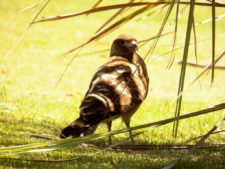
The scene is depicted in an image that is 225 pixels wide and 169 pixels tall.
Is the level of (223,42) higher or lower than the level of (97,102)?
higher

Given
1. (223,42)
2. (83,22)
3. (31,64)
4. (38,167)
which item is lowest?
(38,167)

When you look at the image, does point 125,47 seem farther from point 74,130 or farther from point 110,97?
point 74,130

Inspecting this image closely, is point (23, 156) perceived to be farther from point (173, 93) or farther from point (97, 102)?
point (173, 93)

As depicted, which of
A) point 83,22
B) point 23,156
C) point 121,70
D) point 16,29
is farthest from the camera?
point 83,22

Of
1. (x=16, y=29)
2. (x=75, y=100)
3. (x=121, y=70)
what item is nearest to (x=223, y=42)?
(x=16, y=29)

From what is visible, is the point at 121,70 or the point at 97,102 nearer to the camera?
the point at 97,102

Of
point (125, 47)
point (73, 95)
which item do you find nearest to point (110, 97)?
point (125, 47)

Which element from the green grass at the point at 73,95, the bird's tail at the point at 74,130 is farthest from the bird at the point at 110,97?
the green grass at the point at 73,95

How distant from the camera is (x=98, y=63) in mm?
12391

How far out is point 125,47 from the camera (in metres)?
6.80

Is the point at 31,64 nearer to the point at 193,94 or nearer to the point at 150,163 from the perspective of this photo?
the point at 193,94

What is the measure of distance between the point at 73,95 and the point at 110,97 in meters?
3.76

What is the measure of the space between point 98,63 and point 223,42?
4.63 metres

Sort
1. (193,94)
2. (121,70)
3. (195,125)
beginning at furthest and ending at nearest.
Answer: (193,94) < (195,125) < (121,70)
